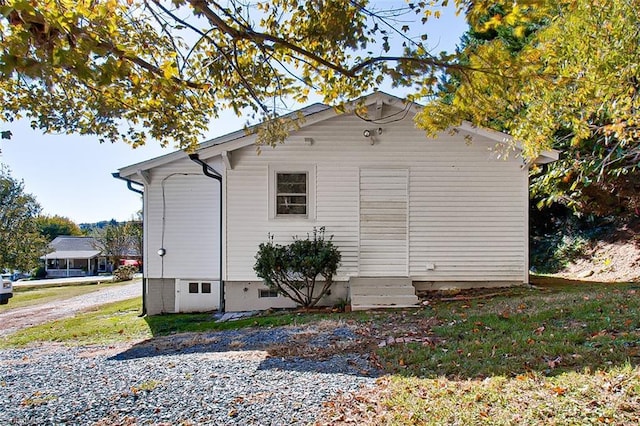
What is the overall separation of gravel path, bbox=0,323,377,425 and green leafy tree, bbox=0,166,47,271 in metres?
27.3

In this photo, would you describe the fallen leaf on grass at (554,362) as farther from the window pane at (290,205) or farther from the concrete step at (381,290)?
the window pane at (290,205)

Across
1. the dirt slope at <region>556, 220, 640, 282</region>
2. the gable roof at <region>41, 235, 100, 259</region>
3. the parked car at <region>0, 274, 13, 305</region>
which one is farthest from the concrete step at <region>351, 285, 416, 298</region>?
the gable roof at <region>41, 235, 100, 259</region>

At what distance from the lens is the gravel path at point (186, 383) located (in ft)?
10.9

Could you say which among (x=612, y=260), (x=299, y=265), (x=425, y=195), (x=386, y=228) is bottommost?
(x=612, y=260)

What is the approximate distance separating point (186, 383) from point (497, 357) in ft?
10.7

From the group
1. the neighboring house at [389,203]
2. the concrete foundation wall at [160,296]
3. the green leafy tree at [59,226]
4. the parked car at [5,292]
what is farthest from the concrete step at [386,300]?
the green leafy tree at [59,226]

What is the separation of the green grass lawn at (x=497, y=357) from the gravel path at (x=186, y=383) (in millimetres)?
394

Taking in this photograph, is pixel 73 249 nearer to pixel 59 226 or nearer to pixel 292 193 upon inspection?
pixel 59 226

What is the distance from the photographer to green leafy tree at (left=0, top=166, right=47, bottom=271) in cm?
2777

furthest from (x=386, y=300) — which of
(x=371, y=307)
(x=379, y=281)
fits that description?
(x=379, y=281)

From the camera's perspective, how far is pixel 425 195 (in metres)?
8.91

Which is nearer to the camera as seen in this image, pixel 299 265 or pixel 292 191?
pixel 299 265

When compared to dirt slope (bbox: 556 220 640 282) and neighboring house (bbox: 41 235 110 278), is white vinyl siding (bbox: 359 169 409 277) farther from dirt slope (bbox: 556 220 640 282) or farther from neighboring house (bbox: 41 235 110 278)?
neighboring house (bbox: 41 235 110 278)

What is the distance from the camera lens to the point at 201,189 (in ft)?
31.8
